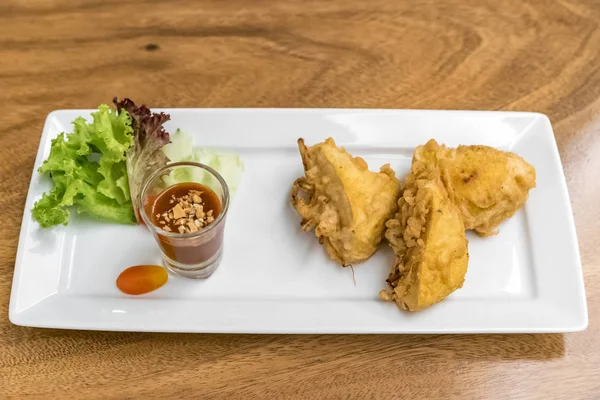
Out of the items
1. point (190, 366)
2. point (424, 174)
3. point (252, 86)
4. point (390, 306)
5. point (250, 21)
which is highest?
point (250, 21)

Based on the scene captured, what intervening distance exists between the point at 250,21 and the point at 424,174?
1935mm

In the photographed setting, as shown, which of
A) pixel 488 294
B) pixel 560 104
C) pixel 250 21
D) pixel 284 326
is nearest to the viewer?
pixel 284 326

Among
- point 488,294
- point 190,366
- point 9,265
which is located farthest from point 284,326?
point 9,265

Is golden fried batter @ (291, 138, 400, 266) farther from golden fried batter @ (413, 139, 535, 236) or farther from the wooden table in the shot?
the wooden table

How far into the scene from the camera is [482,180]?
279 cm

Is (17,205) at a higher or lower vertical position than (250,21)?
lower

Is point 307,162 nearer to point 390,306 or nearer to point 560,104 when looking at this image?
point 390,306

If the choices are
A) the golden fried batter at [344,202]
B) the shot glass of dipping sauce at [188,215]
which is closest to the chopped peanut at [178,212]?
the shot glass of dipping sauce at [188,215]

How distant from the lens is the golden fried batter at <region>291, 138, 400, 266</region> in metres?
2.71

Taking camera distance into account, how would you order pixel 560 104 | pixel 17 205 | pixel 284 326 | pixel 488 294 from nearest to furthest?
pixel 284 326 < pixel 488 294 < pixel 17 205 < pixel 560 104

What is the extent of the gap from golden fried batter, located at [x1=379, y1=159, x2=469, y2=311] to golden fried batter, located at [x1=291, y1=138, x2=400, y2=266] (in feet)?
0.38

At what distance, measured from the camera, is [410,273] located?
261 cm

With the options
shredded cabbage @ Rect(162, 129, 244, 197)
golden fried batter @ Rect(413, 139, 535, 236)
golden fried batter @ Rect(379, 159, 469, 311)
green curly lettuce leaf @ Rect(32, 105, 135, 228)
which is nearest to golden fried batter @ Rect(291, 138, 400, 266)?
golden fried batter @ Rect(379, 159, 469, 311)

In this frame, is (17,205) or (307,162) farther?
(17,205)
